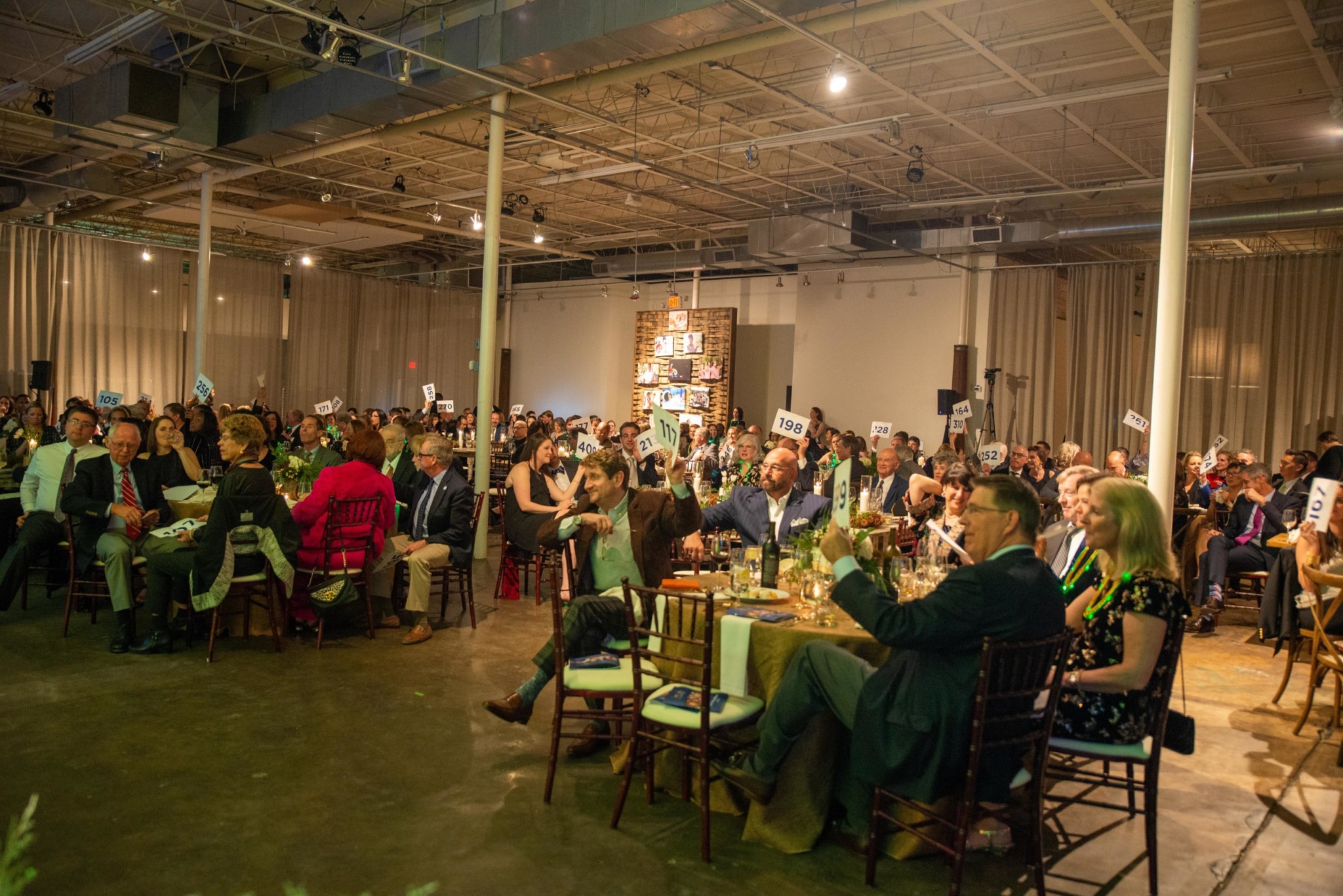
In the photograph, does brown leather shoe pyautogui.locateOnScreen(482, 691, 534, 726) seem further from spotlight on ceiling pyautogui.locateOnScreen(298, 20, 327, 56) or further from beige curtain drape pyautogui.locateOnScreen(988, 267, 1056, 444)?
beige curtain drape pyautogui.locateOnScreen(988, 267, 1056, 444)

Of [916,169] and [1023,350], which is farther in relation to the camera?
[1023,350]

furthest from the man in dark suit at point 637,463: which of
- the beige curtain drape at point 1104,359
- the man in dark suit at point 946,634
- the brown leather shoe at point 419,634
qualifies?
the beige curtain drape at point 1104,359

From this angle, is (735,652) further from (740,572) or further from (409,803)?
(409,803)

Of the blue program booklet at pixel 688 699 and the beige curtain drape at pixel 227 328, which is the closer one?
the blue program booklet at pixel 688 699

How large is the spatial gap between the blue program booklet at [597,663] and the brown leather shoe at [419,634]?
251cm

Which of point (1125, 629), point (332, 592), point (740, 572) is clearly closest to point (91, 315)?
point (332, 592)

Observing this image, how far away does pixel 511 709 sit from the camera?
422 cm

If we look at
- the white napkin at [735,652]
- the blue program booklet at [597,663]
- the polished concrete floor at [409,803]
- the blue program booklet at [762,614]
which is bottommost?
the polished concrete floor at [409,803]

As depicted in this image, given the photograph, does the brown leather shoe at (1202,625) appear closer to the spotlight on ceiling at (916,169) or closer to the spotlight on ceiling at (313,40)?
the spotlight on ceiling at (916,169)

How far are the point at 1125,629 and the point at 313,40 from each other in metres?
7.93

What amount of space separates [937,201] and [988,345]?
3209 mm

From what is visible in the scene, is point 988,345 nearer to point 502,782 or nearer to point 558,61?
point 558,61

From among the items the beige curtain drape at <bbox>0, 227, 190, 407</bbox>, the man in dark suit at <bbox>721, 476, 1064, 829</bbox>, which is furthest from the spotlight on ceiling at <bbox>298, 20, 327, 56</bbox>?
the beige curtain drape at <bbox>0, 227, 190, 407</bbox>

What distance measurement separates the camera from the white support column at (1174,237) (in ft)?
18.5
